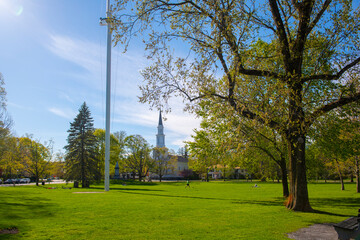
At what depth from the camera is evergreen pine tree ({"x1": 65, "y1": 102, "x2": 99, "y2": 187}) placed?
43.8 metres

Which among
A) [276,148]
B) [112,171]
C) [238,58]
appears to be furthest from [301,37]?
[112,171]

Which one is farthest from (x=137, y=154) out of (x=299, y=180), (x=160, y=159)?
(x=299, y=180)

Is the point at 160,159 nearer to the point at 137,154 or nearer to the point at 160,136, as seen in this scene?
the point at 137,154

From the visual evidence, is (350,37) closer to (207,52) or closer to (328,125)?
(328,125)

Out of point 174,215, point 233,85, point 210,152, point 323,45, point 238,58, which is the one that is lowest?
point 174,215

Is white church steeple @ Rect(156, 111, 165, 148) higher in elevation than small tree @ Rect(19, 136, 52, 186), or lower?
higher

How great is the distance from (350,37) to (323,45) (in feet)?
3.61

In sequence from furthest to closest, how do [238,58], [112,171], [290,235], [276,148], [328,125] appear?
[112,171], [276,148], [328,125], [238,58], [290,235]

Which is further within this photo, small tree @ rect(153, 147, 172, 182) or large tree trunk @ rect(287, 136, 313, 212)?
small tree @ rect(153, 147, 172, 182)

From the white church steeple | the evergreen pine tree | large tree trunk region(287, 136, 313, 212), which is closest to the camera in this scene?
large tree trunk region(287, 136, 313, 212)

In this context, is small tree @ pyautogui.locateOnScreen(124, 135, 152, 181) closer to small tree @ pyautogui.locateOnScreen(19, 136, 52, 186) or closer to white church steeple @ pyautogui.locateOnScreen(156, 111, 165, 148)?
small tree @ pyautogui.locateOnScreen(19, 136, 52, 186)

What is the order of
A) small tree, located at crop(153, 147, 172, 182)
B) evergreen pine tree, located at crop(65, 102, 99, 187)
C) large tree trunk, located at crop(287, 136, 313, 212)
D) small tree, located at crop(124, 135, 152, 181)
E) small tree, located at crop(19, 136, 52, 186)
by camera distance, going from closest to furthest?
large tree trunk, located at crop(287, 136, 313, 212) < evergreen pine tree, located at crop(65, 102, 99, 187) < small tree, located at crop(19, 136, 52, 186) < small tree, located at crop(124, 135, 152, 181) < small tree, located at crop(153, 147, 172, 182)

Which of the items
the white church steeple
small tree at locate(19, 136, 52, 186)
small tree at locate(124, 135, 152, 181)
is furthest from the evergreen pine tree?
the white church steeple

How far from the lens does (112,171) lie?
64.8 m
